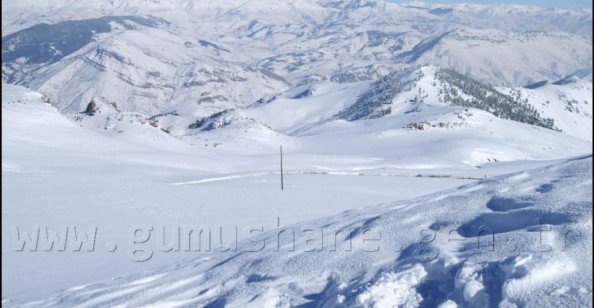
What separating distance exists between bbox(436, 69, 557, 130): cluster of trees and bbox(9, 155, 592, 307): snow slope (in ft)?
514

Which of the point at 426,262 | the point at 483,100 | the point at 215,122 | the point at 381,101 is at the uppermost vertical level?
the point at 381,101

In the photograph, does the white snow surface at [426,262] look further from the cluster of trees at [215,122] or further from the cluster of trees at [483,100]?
the cluster of trees at [483,100]

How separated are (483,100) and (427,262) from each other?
180195mm

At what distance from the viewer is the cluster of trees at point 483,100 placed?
162 meters

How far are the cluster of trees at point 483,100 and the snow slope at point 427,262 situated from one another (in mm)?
156523

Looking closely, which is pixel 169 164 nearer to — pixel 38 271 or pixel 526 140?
pixel 38 271

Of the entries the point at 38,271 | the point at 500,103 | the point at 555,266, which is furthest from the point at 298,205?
the point at 500,103

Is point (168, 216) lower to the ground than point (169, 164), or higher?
lower

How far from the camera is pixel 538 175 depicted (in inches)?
408

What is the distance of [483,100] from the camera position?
575 ft

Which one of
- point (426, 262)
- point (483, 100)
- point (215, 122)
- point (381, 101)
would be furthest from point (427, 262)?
point (483, 100)

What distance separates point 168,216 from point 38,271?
599cm

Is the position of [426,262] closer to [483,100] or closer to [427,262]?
[427,262]

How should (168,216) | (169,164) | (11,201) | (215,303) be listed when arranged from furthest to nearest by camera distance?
(169,164)
(11,201)
(168,216)
(215,303)
